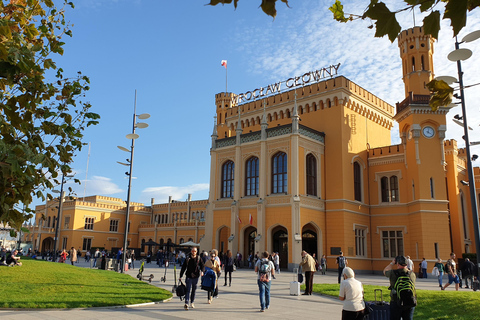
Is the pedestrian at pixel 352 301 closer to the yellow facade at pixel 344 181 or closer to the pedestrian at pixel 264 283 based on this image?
the pedestrian at pixel 264 283

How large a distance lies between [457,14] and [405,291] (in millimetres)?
6181

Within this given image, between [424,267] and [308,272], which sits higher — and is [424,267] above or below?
below

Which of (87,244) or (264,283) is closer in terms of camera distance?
(264,283)

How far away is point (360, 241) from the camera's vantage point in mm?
33062

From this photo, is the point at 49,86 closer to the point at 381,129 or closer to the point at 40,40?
the point at 40,40

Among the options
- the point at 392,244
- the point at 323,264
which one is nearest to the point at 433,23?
the point at 323,264

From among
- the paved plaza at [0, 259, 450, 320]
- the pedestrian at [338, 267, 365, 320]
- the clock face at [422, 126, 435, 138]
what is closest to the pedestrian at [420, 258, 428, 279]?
the clock face at [422, 126, 435, 138]

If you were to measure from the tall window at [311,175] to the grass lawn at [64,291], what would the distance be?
1865 cm

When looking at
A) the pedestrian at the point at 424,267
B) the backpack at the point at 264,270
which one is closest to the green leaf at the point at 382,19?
the backpack at the point at 264,270

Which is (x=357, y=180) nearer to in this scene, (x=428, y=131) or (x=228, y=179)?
(x=428, y=131)

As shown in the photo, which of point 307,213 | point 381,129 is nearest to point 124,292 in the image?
point 307,213

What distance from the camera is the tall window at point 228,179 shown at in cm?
3509

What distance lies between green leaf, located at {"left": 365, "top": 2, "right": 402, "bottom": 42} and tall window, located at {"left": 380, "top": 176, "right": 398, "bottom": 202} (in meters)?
32.6

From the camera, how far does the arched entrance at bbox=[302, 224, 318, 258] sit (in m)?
32.6
